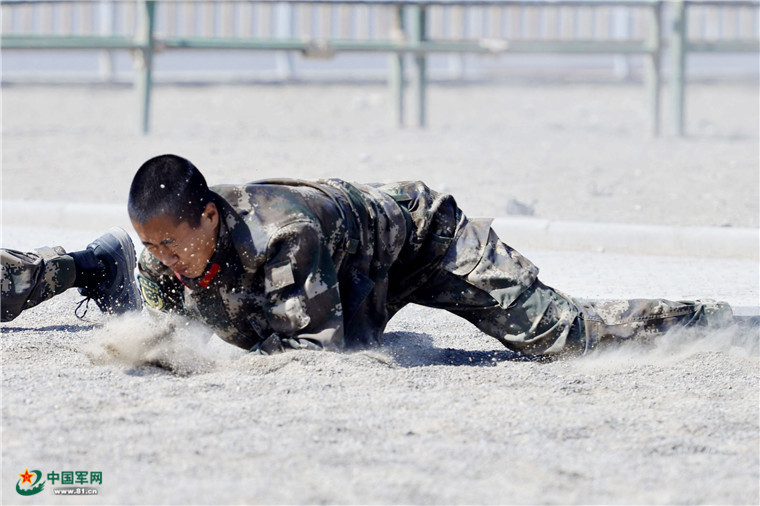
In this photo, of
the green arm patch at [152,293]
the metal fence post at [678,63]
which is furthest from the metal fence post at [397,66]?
the green arm patch at [152,293]

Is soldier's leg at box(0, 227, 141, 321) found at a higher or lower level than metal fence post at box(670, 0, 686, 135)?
lower

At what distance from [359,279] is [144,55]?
6692 millimetres

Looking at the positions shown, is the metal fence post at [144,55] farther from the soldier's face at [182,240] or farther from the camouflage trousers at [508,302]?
the soldier's face at [182,240]

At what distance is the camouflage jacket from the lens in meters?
3.28

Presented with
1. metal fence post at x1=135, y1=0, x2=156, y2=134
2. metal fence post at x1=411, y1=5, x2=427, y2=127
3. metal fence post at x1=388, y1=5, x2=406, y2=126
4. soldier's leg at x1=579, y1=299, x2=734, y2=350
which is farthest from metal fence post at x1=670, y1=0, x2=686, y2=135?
soldier's leg at x1=579, y1=299, x2=734, y2=350

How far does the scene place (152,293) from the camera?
3.63 meters

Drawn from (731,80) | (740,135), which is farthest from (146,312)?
(731,80)

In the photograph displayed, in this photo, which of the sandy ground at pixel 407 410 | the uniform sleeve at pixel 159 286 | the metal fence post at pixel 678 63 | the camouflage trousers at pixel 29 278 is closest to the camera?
the sandy ground at pixel 407 410

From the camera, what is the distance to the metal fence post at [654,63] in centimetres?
1033

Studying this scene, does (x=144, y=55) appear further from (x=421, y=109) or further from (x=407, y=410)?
(x=407, y=410)

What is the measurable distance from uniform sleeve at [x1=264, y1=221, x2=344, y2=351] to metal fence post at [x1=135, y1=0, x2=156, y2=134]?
6.81m

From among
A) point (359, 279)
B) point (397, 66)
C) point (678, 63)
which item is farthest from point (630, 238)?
point (397, 66)

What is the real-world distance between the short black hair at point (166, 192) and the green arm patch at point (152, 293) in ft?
1.35

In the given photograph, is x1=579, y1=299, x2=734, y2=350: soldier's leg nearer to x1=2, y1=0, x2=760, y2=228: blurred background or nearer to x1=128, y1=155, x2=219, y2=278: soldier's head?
x1=128, y1=155, x2=219, y2=278: soldier's head
